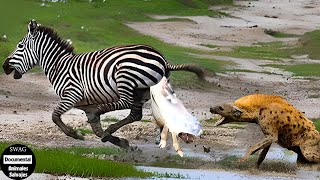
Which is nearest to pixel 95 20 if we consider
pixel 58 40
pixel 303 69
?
pixel 303 69

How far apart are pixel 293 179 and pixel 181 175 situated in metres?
1.56

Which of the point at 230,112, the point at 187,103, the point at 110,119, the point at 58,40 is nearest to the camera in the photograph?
the point at 230,112

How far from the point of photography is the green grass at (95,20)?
2987 centimetres

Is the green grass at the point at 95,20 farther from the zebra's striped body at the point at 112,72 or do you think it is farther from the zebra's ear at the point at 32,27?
the zebra's striped body at the point at 112,72

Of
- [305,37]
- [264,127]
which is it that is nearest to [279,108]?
[264,127]

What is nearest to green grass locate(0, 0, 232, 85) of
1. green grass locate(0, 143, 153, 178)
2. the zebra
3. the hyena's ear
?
the zebra

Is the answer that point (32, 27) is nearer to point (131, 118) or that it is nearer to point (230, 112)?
point (131, 118)

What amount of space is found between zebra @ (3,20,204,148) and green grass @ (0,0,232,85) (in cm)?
276

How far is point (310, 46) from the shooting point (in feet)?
154

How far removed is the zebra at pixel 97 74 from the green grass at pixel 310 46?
25.8 metres

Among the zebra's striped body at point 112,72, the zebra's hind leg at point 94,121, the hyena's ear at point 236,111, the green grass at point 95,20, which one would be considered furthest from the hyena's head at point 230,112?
the green grass at point 95,20

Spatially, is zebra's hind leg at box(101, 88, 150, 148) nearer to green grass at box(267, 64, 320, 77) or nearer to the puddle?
the puddle

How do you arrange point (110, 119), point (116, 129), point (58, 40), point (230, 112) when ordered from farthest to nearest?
point (110, 119) → point (58, 40) → point (116, 129) → point (230, 112)

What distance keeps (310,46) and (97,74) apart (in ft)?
97.4
